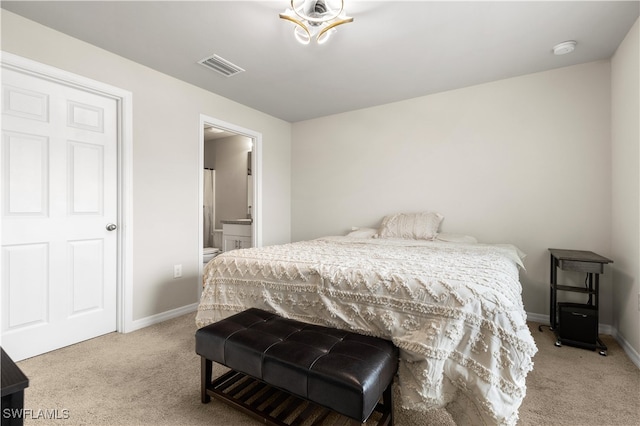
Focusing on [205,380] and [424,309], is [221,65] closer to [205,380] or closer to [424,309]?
[205,380]

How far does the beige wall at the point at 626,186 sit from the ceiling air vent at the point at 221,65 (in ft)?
10.2

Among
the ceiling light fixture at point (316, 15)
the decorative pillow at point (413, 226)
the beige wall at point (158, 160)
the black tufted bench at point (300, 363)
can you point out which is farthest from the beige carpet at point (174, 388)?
the ceiling light fixture at point (316, 15)

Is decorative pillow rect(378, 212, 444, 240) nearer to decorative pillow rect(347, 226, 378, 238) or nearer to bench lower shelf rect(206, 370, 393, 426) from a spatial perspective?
Answer: decorative pillow rect(347, 226, 378, 238)

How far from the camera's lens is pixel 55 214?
2.25 metres

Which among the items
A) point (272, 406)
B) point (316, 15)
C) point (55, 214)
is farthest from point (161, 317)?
point (316, 15)

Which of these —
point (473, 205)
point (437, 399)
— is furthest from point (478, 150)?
point (437, 399)

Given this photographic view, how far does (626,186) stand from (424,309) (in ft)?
7.10

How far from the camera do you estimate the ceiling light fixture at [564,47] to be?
7.65ft

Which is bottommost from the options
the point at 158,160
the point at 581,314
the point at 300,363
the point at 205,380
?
the point at 205,380

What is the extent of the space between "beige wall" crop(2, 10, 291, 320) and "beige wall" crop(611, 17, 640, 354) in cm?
369

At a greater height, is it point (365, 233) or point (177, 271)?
point (365, 233)

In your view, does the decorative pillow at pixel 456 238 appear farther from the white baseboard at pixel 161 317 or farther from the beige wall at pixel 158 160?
the white baseboard at pixel 161 317

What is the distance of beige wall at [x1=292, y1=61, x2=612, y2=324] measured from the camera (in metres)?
2.66

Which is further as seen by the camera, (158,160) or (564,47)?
(158,160)
